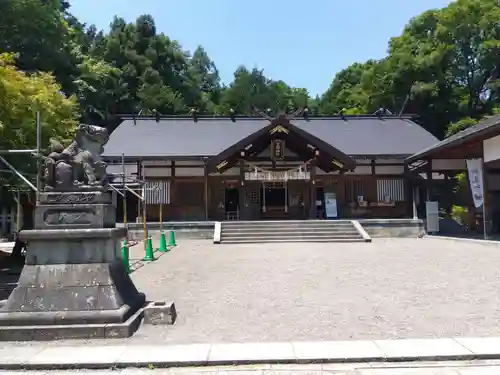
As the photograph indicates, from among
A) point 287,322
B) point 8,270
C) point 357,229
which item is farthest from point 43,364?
point 357,229

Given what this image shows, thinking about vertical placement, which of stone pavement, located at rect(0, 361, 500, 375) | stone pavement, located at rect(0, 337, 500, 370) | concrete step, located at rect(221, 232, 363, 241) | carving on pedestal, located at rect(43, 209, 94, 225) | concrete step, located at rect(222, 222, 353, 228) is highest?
carving on pedestal, located at rect(43, 209, 94, 225)

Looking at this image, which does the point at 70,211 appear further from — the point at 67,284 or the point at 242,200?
the point at 242,200

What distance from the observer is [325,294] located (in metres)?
8.12

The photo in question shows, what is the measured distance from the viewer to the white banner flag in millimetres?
17422

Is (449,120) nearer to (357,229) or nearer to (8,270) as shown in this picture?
(357,229)

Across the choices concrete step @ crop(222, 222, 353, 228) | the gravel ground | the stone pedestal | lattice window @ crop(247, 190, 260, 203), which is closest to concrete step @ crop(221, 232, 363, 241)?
concrete step @ crop(222, 222, 353, 228)

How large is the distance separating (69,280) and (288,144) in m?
18.8

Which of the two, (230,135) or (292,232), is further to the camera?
(230,135)

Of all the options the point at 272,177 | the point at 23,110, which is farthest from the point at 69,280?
the point at 272,177

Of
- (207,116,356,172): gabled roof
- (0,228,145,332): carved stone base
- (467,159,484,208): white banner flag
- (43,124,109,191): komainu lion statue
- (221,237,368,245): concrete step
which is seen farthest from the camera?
(207,116,356,172): gabled roof

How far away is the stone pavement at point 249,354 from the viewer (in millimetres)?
4828

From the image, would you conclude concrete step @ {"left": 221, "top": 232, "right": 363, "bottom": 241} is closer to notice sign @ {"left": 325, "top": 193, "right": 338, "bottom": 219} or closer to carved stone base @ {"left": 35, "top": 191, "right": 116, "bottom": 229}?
notice sign @ {"left": 325, "top": 193, "right": 338, "bottom": 219}

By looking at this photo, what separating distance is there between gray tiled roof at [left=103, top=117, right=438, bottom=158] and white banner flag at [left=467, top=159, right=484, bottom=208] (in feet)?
22.8

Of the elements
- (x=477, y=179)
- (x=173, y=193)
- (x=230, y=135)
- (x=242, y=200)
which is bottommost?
(x=242, y=200)
